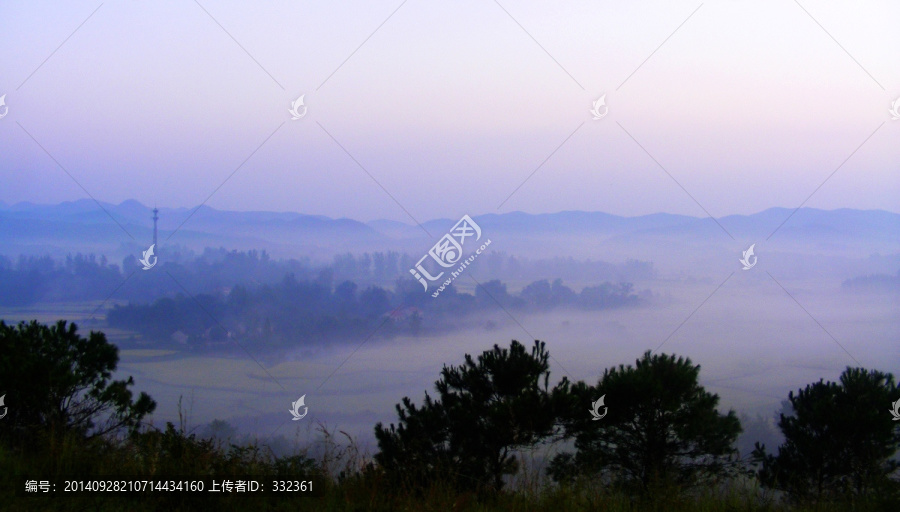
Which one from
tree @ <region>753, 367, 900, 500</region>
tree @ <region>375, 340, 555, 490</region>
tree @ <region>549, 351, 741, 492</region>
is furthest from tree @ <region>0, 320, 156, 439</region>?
tree @ <region>753, 367, 900, 500</region>

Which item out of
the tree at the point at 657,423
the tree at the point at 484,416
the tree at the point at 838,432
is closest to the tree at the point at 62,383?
the tree at the point at 484,416

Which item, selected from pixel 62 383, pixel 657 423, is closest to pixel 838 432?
pixel 657 423

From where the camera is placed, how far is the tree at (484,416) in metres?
8.60

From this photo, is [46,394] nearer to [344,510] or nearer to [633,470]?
[344,510]

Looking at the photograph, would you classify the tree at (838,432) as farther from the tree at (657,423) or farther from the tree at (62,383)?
the tree at (62,383)

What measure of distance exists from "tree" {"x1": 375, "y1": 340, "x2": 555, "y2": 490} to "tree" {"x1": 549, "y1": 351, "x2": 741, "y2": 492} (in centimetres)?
69

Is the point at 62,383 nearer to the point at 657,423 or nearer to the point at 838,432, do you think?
the point at 657,423

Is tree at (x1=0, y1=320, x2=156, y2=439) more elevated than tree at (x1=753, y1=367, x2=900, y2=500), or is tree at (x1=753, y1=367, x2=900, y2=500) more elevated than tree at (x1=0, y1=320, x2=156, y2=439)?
tree at (x1=0, y1=320, x2=156, y2=439)

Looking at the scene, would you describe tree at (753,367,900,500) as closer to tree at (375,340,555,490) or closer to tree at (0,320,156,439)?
tree at (375,340,555,490)

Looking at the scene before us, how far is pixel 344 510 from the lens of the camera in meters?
4.41

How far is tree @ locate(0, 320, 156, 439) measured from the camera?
7770mm

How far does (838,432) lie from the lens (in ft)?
34.7

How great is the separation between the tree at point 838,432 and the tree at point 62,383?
9.60 m

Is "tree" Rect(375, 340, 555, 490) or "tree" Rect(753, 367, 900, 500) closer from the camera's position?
"tree" Rect(375, 340, 555, 490)
